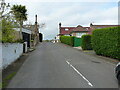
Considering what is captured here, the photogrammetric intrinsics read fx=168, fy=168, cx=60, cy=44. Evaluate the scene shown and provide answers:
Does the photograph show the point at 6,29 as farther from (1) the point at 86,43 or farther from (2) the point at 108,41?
(1) the point at 86,43

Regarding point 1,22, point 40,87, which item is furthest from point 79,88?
point 1,22

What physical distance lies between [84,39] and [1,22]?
19.8 meters

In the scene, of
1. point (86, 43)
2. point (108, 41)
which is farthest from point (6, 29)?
point (86, 43)

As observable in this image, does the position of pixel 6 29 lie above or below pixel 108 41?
above

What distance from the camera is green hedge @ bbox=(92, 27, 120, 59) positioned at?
14.9 metres

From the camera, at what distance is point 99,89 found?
6336 mm

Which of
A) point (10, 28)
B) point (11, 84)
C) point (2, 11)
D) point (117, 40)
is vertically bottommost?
point (11, 84)

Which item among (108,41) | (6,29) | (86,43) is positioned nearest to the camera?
(6,29)

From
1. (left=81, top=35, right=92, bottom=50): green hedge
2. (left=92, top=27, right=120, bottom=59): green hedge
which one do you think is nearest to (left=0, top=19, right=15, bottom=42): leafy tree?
(left=92, top=27, right=120, bottom=59): green hedge

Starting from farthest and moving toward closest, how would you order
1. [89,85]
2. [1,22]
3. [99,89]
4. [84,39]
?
1. [84,39]
2. [1,22]
3. [89,85]
4. [99,89]

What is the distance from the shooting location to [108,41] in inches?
664

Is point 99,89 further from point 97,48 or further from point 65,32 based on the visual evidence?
point 65,32

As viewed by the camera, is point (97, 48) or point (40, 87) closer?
point (40, 87)

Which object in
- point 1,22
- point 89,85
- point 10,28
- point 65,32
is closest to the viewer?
point 89,85
